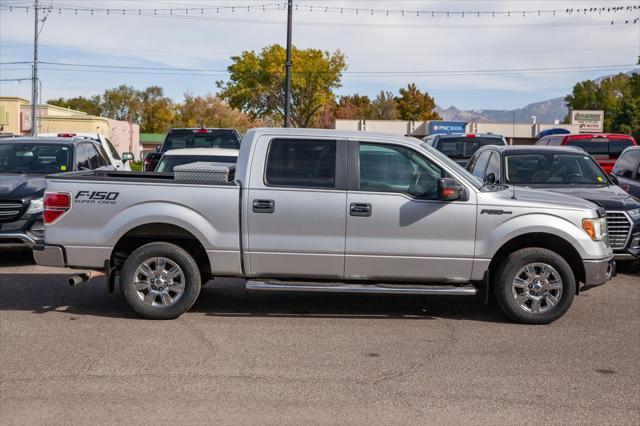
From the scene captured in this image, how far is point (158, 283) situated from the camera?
8.12 m

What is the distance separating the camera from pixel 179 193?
8.03 meters

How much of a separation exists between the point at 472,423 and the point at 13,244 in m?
7.58

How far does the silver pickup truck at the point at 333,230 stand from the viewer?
8.00 metres

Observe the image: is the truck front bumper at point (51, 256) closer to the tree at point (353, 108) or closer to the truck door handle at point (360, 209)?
the truck door handle at point (360, 209)

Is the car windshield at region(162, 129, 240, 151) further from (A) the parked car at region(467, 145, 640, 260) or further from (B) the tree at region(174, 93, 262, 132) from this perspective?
(B) the tree at region(174, 93, 262, 132)

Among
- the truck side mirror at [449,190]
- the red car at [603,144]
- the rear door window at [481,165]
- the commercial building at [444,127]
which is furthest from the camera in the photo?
the commercial building at [444,127]

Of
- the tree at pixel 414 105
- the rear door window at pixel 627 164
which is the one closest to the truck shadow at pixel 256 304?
the rear door window at pixel 627 164

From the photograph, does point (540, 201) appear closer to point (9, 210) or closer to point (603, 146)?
point (9, 210)

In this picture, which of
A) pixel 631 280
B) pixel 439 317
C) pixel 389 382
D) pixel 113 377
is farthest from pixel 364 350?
pixel 631 280

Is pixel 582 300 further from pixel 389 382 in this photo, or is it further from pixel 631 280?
pixel 389 382

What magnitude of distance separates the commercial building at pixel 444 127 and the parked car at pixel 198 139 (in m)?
46.6

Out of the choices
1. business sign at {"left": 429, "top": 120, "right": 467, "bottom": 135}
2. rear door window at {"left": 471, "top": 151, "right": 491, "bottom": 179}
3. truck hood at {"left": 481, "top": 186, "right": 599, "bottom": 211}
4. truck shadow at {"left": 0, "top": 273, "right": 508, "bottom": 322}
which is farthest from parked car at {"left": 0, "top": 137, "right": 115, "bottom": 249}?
business sign at {"left": 429, "top": 120, "right": 467, "bottom": 135}

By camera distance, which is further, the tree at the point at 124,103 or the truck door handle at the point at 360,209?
the tree at the point at 124,103

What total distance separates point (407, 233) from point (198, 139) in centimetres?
1017
